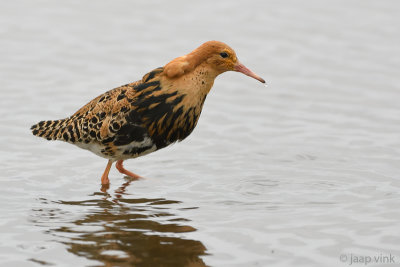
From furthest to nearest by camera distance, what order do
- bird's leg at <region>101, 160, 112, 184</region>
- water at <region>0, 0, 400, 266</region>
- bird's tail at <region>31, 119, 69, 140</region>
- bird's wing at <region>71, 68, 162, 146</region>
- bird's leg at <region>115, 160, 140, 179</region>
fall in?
1. bird's leg at <region>115, 160, 140, 179</region>
2. bird's tail at <region>31, 119, 69, 140</region>
3. bird's leg at <region>101, 160, 112, 184</region>
4. bird's wing at <region>71, 68, 162, 146</region>
5. water at <region>0, 0, 400, 266</region>

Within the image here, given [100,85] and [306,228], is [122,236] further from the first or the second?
[100,85]

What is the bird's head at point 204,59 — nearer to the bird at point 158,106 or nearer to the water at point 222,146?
the bird at point 158,106

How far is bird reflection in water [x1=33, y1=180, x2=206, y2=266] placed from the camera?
1041 centimetres

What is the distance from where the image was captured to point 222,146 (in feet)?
52.4

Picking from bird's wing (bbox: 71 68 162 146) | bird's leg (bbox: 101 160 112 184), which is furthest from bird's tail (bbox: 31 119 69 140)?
bird's leg (bbox: 101 160 112 184)

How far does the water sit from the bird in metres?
0.85

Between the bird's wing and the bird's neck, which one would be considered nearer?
the bird's neck

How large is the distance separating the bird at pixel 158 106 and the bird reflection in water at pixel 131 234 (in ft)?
3.08

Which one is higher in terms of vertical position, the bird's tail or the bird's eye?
the bird's eye

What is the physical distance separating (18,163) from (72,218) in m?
3.16

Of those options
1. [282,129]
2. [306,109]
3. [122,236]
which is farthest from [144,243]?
[306,109]

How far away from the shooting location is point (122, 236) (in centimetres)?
→ 1124

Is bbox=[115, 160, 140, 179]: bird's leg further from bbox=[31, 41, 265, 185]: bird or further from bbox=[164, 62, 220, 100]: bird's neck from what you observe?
bbox=[164, 62, 220, 100]: bird's neck

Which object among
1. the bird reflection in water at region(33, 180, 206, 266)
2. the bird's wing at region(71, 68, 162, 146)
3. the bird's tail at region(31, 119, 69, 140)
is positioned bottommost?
the bird reflection in water at region(33, 180, 206, 266)
